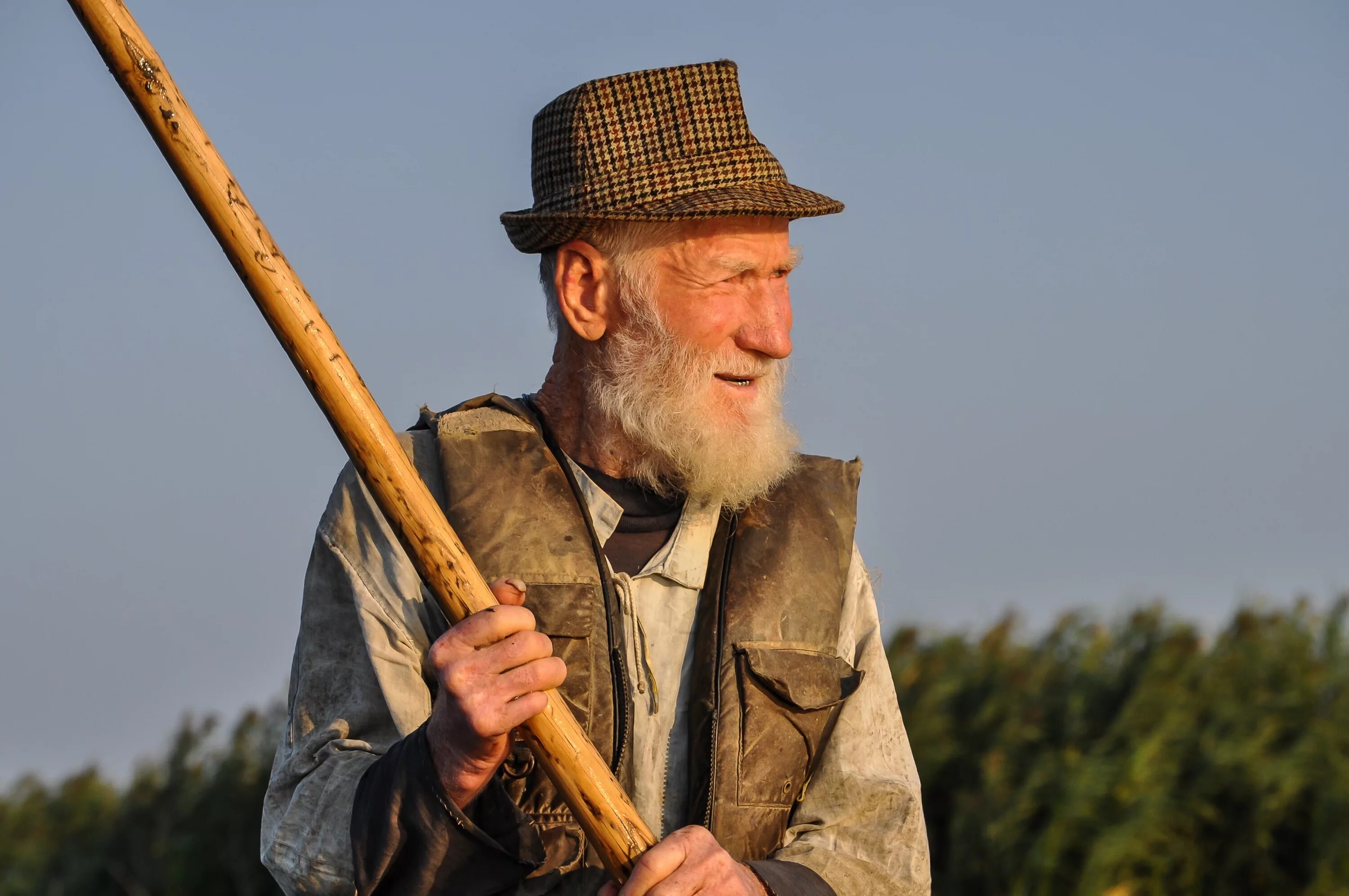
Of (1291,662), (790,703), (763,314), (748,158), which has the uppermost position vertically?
(748,158)

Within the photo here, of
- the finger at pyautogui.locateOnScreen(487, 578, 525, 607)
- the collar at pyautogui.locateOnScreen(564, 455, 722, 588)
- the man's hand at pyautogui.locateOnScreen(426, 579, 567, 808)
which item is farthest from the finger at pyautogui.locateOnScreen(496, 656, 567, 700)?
the collar at pyautogui.locateOnScreen(564, 455, 722, 588)

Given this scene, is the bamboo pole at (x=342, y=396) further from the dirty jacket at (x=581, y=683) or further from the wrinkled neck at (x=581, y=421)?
the wrinkled neck at (x=581, y=421)

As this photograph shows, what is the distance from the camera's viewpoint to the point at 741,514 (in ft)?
12.5

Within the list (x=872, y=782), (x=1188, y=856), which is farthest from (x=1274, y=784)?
(x=872, y=782)

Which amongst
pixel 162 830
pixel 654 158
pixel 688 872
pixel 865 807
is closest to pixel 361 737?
pixel 688 872

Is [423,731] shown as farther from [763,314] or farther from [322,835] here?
[763,314]

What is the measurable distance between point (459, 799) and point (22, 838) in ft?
28.9

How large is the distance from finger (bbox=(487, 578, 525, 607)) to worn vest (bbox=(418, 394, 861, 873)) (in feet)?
1.62

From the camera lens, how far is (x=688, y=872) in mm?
2938

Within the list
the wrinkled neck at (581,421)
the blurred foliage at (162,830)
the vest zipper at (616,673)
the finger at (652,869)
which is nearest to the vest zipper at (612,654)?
the vest zipper at (616,673)

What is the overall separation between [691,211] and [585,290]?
0.42m

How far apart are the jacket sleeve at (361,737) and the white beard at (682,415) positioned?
0.58 m

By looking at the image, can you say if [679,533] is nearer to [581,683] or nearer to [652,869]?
[581,683]

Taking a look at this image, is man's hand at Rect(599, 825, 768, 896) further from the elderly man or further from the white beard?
the white beard
